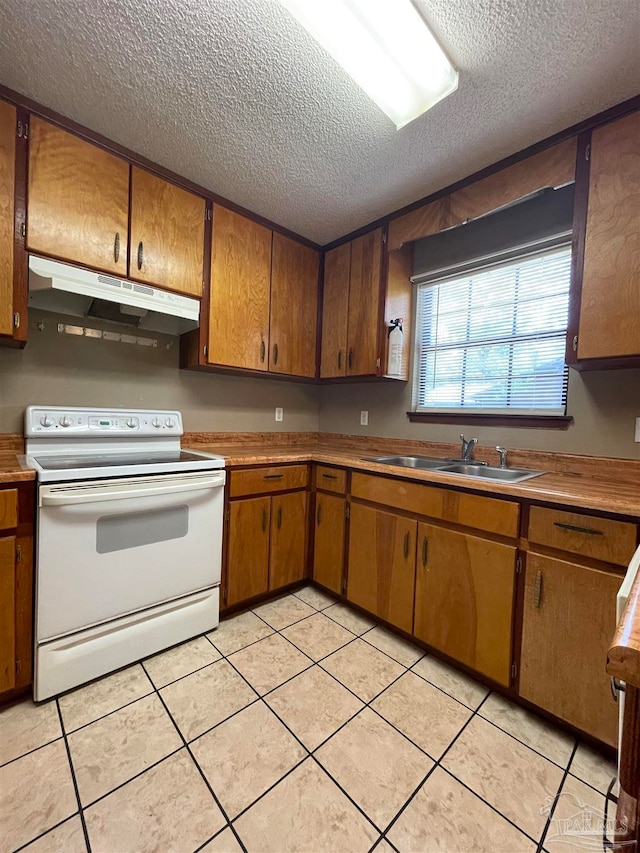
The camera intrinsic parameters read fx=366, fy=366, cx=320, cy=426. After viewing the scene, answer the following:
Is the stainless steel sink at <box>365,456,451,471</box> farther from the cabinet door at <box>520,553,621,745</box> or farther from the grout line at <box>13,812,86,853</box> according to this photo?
the grout line at <box>13,812,86,853</box>

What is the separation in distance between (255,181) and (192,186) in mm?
361

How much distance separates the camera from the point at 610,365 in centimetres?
166

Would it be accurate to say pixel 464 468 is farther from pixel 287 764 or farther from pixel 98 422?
pixel 98 422

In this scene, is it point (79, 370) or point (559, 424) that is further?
point (79, 370)

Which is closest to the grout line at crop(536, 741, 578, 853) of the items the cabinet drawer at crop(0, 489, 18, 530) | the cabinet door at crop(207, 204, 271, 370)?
the cabinet drawer at crop(0, 489, 18, 530)

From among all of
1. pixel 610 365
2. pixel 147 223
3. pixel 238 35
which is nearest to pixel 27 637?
pixel 147 223

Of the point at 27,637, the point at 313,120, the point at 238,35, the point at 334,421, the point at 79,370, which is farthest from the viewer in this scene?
the point at 334,421

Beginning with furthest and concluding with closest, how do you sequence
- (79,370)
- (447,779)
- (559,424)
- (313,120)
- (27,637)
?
(79,370) < (559,424) < (313,120) < (27,637) < (447,779)

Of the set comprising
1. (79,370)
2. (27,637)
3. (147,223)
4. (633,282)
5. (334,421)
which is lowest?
(27,637)

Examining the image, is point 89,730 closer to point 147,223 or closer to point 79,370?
point 79,370

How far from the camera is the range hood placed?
1.64 meters

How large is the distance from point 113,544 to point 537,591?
173 cm

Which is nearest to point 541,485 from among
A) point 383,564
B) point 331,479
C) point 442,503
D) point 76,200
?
point 442,503

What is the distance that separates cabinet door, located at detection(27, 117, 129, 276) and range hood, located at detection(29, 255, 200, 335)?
9 centimetres
